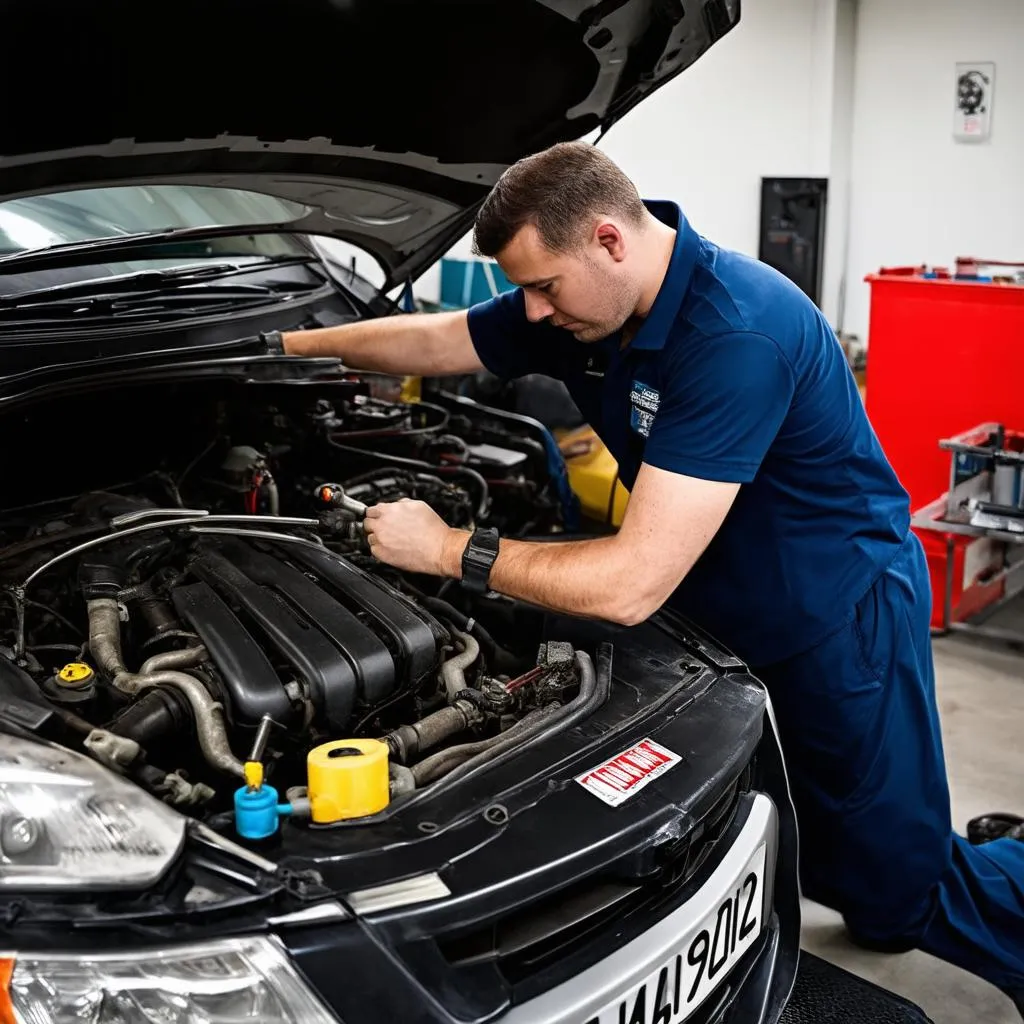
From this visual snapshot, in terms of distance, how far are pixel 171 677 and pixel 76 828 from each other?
0.29m

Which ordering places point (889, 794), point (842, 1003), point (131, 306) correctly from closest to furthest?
point (842, 1003) → point (889, 794) → point (131, 306)

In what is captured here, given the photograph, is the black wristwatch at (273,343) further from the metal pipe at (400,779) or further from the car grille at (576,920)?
the car grille at (576,920)

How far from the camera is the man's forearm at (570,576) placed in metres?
1.61

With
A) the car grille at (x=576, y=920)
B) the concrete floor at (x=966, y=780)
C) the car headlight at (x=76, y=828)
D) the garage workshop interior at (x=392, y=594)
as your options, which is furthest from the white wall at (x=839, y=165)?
the car headlight at (x=76, y=828)

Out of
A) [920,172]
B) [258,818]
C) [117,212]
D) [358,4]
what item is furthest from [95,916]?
[920,172]

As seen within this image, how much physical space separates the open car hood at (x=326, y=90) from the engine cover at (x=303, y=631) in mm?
658

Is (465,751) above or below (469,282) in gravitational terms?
below

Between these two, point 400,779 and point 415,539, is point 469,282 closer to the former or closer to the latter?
point 415,539

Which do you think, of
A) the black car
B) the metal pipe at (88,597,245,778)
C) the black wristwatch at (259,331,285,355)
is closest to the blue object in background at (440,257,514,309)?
the black car

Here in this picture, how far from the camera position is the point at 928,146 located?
669 cm

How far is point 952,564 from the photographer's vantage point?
359cm

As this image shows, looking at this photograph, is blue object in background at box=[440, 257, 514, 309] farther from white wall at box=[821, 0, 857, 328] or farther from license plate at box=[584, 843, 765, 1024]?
license plate at box=[584, 843, 765, 1024]

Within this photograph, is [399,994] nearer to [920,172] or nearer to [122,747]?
[122,747]

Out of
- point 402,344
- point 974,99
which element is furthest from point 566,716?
point 974,99
